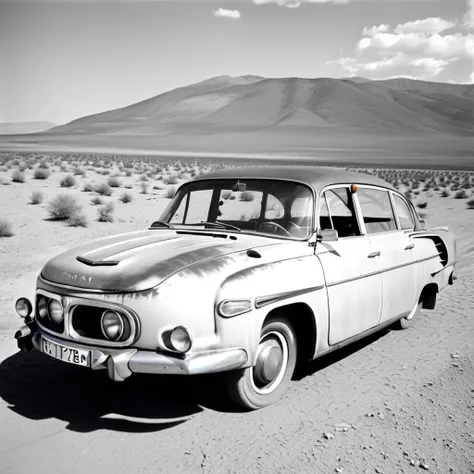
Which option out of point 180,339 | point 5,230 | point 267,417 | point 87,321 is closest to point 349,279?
point 267,417

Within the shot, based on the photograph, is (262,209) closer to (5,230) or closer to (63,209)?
(5,230)

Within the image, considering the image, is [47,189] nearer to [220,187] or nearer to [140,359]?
[220,187]

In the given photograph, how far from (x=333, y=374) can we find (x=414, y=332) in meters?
1.61

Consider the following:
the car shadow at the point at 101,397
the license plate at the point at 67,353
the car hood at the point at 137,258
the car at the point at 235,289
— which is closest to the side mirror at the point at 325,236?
the car at the point at 235,289

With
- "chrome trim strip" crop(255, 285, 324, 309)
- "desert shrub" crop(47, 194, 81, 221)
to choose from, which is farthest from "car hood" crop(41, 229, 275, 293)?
"desert shrub" crop(47, 194, 81, 221)

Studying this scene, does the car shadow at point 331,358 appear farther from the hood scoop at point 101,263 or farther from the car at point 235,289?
the hood scoop at point 101,263

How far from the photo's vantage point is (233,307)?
11.7 ft

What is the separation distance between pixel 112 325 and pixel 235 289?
822 millimetres

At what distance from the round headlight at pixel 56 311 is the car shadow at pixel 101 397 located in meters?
0.74

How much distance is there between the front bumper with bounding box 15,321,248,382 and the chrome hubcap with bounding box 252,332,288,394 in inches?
15.0

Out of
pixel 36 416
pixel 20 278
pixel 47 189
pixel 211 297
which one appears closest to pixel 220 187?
pixel 211 297

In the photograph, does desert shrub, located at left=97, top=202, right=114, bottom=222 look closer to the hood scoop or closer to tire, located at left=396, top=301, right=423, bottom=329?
tire, located at left=396, top=301, right=423, bottom=329

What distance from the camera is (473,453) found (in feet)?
11.6

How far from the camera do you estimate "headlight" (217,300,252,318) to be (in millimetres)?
3510
